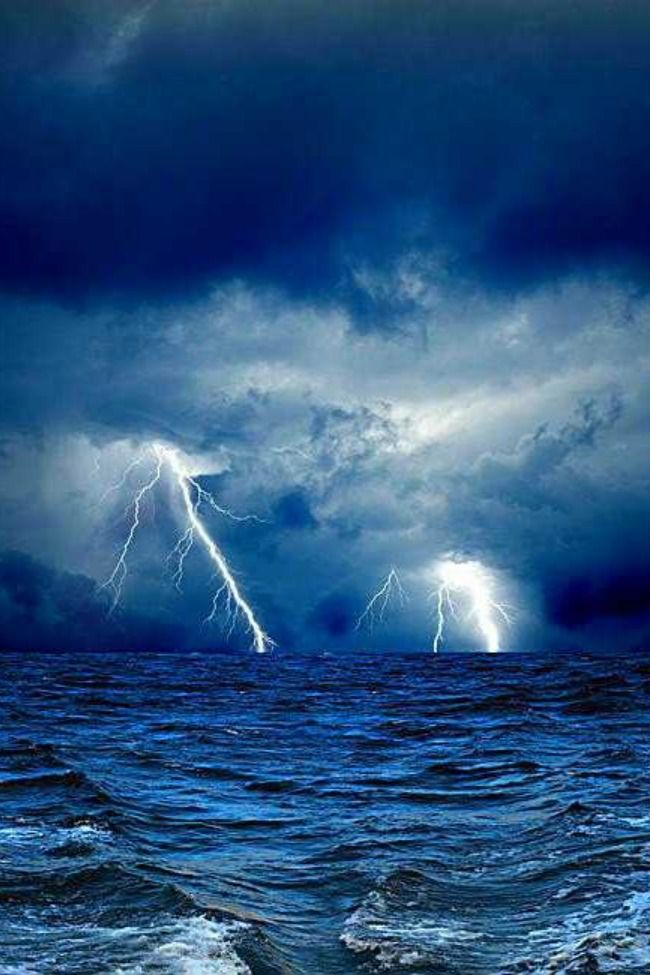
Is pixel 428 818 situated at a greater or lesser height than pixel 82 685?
lesser

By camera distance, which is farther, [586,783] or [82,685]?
[82,685]

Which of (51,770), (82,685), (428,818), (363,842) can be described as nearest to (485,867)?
(363,842)

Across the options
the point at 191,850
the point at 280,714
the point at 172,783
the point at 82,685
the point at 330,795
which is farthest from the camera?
the point at 82,685

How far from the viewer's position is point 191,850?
9.02 metres

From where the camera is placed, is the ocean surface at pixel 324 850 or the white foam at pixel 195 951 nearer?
the white foam at pixel 195 951

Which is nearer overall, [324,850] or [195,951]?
[195,951]

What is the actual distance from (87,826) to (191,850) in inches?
56.9

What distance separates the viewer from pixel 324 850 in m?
9.02

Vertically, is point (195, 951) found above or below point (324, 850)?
below

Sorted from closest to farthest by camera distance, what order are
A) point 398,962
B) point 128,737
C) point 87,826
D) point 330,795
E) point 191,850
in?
point 398,962 → point 191,850 → point 87,826 → point 330,795 → point 128,737

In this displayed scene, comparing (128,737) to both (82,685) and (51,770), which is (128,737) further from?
(82,685)

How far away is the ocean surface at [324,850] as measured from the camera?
5.93 metres

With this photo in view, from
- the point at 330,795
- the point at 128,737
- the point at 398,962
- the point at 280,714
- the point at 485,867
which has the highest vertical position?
the point at 280,714

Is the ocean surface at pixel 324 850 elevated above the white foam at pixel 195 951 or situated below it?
above
